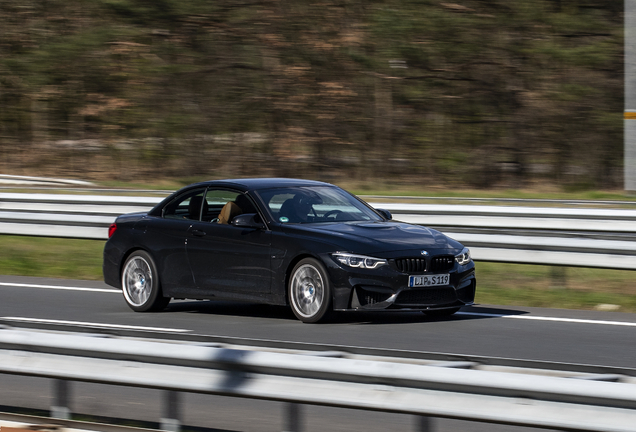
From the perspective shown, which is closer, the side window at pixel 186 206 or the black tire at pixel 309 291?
the black tire at pixel 309 291

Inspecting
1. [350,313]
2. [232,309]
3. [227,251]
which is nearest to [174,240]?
[227,251]

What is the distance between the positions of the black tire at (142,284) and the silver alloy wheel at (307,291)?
1.79 metres

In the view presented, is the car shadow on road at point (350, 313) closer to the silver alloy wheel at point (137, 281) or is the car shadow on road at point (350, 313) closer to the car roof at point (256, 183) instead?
the silver alloy wheel at point (137, 281)

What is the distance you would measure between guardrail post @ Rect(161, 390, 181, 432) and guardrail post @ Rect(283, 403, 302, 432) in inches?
22.8

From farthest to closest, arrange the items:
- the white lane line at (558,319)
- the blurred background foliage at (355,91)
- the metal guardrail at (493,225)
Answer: the blurred background foliage at (355,91) → the metal guardrail at (493,225) → the white lane line at (558,319)

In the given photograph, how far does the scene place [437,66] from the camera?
33281mm

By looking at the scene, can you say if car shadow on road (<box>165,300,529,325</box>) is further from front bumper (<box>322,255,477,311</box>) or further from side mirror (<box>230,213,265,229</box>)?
side mirror (<box>230,213,265,229</box>)

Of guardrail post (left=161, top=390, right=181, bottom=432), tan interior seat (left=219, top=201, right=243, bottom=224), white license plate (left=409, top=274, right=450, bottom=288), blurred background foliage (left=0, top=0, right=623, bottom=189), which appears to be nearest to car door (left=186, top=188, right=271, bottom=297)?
tan interior seat (left=219, top=201, right=243, bottom=224)

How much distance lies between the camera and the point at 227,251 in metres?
9.99

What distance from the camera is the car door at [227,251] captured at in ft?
32.0

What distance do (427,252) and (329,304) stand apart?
39.8 inches

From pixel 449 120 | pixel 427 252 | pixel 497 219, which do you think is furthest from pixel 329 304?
pixel 449 120

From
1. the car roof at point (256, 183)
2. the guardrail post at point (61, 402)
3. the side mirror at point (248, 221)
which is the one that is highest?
the car roof at point (256, 183)

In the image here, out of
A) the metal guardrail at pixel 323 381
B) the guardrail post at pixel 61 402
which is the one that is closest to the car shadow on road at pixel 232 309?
the guardrail post at pixel 61 402
